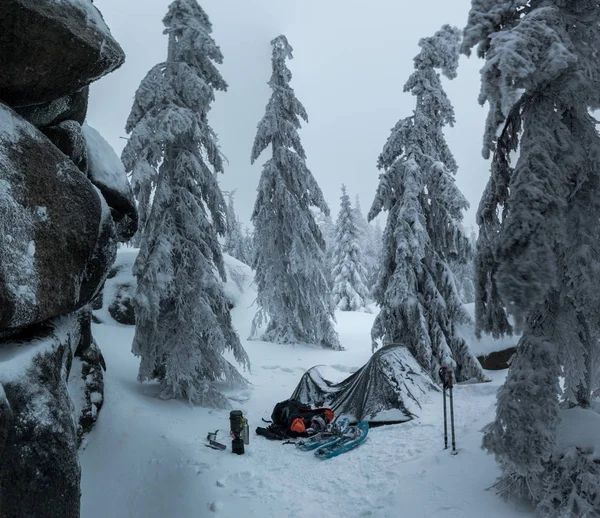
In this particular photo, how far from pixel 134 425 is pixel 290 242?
11.5 meters

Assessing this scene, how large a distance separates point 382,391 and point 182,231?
6898 millimetres

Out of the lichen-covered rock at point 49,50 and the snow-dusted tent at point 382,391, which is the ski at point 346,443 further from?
the lichen-covered rock at point 49,50

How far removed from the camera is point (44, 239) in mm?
5918

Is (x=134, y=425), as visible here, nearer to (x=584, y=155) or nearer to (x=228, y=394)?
(x=228, y=394)

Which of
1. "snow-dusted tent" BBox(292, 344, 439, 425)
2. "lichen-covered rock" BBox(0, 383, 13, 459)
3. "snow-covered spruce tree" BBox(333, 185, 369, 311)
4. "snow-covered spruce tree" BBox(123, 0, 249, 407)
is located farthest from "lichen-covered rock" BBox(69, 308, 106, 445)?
"snow-covered spruce tree" BBox(333, 185, 369, 311)

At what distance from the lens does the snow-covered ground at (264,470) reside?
659 cm

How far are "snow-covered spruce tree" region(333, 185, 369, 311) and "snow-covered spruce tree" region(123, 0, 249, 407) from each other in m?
25.0

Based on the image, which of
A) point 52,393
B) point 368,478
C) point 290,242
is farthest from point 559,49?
point 290,242

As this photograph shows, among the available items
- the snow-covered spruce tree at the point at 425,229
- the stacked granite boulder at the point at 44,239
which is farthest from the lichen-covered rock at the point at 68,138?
the snow-covered spruce tree at the point at 425,229

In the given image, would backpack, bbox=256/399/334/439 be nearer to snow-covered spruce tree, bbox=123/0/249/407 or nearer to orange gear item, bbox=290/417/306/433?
orange gear item, bbox=290/417/306/433

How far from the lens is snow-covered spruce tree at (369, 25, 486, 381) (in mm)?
13945

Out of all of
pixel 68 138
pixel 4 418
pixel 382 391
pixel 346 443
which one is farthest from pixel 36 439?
pixel 382 391

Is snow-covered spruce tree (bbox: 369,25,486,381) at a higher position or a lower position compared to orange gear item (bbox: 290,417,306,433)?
higher

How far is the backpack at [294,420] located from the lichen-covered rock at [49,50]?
321 inches
